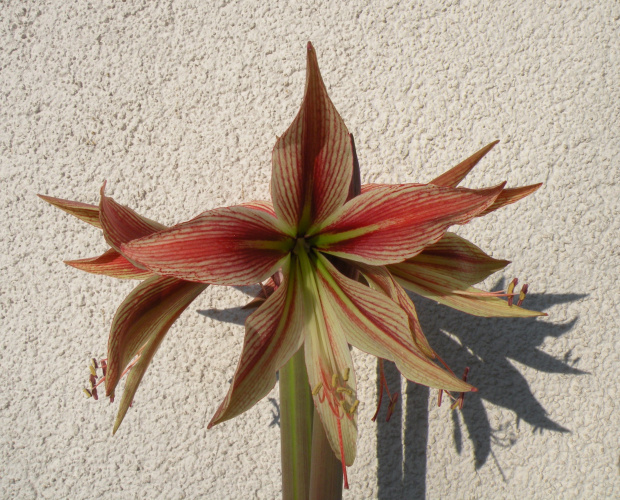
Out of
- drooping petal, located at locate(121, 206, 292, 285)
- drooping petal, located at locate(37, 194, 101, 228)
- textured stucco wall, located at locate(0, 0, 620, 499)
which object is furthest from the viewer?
textured stucco wall, located at locate(0, 0, 620, 499)

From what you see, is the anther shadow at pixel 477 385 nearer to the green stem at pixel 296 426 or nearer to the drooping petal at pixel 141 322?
the green stem at pixel 296 426

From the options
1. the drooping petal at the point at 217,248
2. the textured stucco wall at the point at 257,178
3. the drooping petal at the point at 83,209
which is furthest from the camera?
the textured stucco wall at the point at 257,178

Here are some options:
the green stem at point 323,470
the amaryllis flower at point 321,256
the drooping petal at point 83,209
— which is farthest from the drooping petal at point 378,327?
the drooping petal at point 83,209

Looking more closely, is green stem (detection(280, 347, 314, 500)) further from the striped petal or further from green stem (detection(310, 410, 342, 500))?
the striped petal

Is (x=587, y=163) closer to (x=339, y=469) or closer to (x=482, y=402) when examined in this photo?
(x=482, y=402)

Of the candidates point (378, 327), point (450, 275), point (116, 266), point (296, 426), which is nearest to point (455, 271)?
point (450, 275)

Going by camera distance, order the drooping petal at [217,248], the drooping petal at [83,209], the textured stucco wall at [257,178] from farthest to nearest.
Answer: the textured stucco wall at [257,178]
the drooping petal at [83,209]
the drooping petal at [217,248]

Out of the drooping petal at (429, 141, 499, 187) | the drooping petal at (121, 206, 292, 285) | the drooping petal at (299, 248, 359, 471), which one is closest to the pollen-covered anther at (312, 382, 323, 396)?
the drooping petal at (299, 248, 359, 471)
